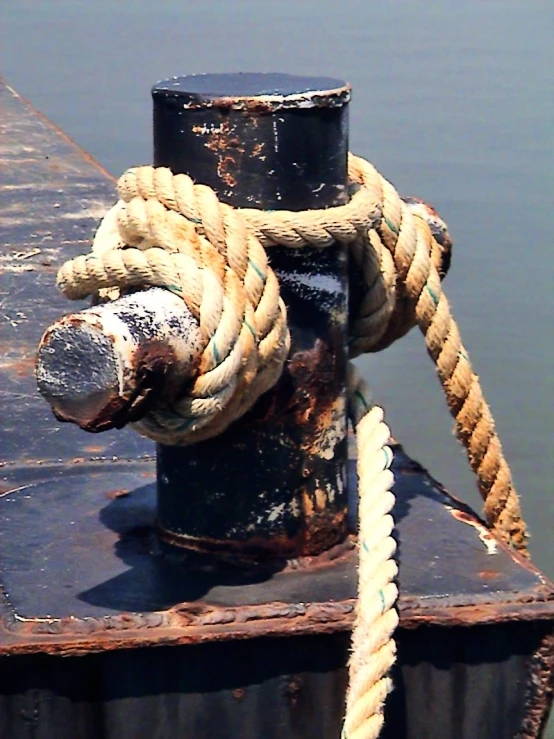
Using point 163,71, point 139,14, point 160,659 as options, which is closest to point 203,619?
point 160,659

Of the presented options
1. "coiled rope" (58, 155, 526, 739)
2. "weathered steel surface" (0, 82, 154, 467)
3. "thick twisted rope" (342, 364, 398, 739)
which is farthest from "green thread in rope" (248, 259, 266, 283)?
"weathered steel surface" (0, 82, 154, 467)

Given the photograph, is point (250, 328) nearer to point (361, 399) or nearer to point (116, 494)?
point (361, 399)

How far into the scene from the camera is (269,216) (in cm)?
178

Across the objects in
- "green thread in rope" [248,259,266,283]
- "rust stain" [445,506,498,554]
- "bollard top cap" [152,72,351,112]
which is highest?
"bollard top cap" [152,72,351,112]

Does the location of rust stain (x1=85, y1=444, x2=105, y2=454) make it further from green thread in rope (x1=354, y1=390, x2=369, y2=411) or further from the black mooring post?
green thread in rope (x1=354, y1=390, x2=369, y2=411)

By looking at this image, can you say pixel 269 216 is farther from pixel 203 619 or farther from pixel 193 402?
pixel 203 619

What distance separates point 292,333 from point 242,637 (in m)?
0.40

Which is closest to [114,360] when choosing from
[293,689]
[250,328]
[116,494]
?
[250,328]

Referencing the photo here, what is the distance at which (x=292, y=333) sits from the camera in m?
1.85

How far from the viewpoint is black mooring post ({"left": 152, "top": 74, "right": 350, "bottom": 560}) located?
1777 mm

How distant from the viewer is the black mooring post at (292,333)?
5.83 feet

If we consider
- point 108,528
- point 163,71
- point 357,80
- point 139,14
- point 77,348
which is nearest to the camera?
point 77,348

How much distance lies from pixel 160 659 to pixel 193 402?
308mm

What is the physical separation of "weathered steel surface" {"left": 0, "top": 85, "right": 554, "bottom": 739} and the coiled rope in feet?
0.27
